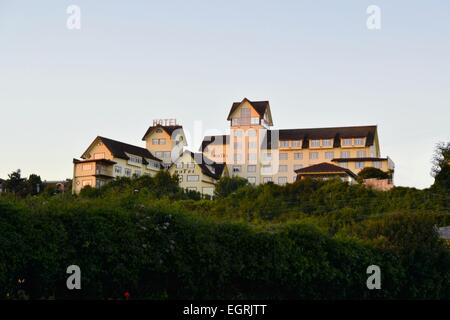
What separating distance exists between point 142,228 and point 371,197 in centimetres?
3834

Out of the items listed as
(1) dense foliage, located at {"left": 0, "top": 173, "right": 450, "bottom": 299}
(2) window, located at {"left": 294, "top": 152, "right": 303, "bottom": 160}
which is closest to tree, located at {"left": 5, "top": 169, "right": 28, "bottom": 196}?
(2) window, located at {"left": 294, "top": 152, "right": 303, "bottom": 160}

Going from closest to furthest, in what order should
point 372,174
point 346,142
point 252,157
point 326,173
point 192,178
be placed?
point 372,174
point 326,173
point 192,178
point 346,142
point 252,157

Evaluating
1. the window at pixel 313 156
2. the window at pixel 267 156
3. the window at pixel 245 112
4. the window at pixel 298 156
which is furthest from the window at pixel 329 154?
the window at pixel 245 112

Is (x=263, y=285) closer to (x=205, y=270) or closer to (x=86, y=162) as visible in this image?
(x=205, y=270)

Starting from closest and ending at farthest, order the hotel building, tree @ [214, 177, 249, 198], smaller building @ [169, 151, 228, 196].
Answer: tree @ [214, 177, 249, 198] < smaller building @ [169, 151, 228, 196] < the hotel building

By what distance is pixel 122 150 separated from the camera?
7775cm

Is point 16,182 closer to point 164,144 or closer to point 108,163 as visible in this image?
point 108,163

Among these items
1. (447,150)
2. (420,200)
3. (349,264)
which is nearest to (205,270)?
(349,264)

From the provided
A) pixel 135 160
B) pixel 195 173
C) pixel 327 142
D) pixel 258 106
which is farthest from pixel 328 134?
pixel 135 160

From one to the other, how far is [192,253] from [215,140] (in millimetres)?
70421

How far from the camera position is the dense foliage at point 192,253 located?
1324 cm

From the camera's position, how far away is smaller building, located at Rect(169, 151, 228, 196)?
7488 cm

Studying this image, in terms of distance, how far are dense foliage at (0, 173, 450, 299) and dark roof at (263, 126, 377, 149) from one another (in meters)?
59.0

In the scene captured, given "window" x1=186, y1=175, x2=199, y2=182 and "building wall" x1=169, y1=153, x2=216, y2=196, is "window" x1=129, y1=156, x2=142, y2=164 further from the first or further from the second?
"window" x1=186, y1=175, x2=199, y2=182
